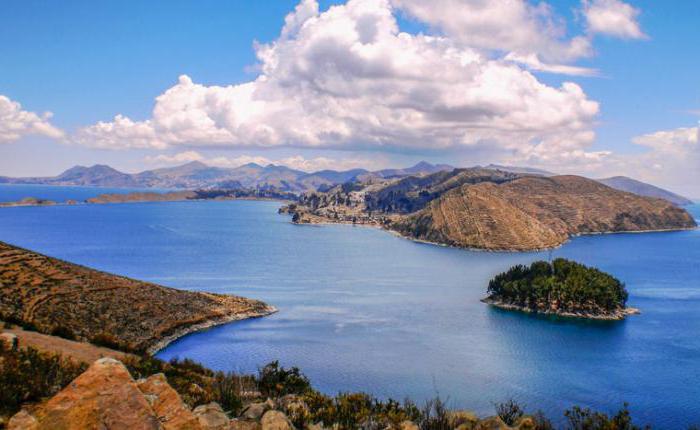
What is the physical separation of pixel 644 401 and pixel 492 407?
64.3ft

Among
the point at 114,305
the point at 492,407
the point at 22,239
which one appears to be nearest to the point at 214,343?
the point at 114,305

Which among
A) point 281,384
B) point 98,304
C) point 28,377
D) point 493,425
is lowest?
point 98,304

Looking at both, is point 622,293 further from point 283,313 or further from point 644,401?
point 283,313

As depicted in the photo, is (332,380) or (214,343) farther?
(214,343)

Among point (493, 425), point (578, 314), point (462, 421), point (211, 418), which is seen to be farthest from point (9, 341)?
point (578, 314)

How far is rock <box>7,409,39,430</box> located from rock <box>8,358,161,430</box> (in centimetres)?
3

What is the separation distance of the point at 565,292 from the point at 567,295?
0.69m

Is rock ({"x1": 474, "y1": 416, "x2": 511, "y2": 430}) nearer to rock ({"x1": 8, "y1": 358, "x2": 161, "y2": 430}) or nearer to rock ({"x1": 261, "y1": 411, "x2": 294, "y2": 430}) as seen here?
rock ({"x1": 261, "y1": 411, "x2": 294, "y2": 430})

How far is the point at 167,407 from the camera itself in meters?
22.8

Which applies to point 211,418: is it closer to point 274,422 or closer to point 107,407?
point 274,422

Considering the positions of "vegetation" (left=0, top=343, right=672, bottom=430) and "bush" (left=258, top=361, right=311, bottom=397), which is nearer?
"vegetation" (left=0, top=343, right=672, bottom=430)

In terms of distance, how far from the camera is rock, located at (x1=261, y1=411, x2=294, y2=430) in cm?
2743

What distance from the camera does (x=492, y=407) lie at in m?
56.8

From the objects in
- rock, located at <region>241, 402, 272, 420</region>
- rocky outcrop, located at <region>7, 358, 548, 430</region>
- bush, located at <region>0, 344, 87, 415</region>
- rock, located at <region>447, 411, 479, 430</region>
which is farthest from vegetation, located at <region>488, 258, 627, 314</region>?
rocky outcrop, located at <region>7, 358, 548, 430</region>
